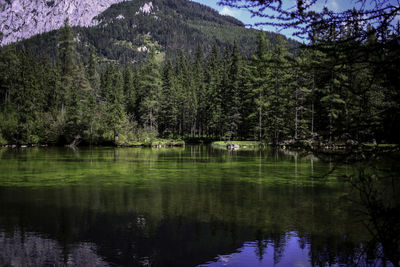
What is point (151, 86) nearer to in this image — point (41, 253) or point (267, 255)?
point (41, 253)

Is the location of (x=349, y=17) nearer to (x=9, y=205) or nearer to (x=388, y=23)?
(x=388, y=23)

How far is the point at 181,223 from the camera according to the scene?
10.6 m

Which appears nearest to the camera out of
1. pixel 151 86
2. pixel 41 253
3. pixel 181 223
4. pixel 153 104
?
pixel 41 253

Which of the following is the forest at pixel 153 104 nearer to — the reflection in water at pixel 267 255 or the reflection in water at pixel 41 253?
the reflection in water at pixel 267 255

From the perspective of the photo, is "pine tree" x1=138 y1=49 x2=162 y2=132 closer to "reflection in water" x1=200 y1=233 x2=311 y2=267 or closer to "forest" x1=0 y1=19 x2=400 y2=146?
"forest" x1=0 y1=19 x2=400 y2=146

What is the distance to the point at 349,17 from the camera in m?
4.18

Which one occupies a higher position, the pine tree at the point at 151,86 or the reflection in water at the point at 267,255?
the pine tree at the point at 151,86

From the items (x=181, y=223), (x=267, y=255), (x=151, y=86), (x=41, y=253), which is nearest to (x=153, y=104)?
(x=151, y=86)

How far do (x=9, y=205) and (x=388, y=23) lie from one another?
12.8 metres

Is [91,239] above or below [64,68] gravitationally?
below

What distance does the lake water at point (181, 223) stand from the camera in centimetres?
813

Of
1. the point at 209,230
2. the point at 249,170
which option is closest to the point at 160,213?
the point at 209,230

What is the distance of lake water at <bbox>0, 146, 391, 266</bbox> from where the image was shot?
813 centimetres

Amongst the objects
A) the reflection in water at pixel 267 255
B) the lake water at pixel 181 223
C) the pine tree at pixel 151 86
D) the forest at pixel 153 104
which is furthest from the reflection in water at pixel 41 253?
the pine tree at pixel 151 86
